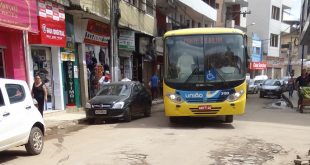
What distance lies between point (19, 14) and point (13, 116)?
7068 millimetres

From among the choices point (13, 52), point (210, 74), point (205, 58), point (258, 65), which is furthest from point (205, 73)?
point (258, 65)

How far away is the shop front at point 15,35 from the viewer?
1359 centimetres

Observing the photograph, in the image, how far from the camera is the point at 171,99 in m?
12.6

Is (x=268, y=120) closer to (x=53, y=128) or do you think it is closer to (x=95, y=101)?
(x=95, y=101)

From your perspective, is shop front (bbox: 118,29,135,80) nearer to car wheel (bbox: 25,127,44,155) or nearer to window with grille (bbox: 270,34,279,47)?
car wheel (bbox: 25,127,44,155)

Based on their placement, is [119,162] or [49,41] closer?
[119,162]

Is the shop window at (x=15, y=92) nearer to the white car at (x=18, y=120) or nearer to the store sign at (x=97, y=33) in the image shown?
the white car at (x=18, y=120)

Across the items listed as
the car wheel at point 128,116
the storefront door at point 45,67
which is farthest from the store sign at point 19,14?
the car wheel at point 128,116

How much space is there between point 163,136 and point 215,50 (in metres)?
3.52

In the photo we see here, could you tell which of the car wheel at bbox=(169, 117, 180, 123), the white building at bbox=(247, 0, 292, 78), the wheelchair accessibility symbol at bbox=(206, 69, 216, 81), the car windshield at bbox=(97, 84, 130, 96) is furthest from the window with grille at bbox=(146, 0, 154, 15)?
the white building at bbox=(247, 0, 292, 78)

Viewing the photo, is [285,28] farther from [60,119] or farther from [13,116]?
[13,116]

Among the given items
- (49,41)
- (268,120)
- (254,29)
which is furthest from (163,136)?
(254,29)

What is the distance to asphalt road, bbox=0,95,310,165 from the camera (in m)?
8.09

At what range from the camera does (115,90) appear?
1565 centimetres
